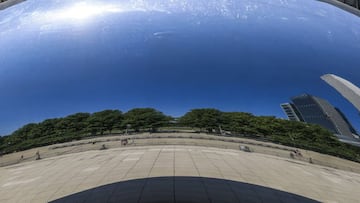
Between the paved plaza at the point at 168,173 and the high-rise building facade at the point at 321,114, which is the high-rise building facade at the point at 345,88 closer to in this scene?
the high-rise building facade at the point at 321,114

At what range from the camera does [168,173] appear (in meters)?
3.65

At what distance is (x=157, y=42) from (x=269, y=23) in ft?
4.69

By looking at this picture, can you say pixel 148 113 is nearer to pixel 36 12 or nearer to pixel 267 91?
pixel 267 91

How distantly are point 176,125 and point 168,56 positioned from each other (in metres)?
0.82

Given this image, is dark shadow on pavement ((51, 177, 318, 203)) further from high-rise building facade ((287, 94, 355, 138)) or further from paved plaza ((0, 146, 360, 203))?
high-rise building facade ((287, 94, 355, 138))

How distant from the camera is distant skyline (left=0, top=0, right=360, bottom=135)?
3143 mm

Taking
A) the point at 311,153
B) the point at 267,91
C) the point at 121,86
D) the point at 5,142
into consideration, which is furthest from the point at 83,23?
the point at 311,153

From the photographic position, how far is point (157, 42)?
362 centimetres

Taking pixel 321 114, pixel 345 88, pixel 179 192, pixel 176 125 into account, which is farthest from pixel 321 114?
pixel 179 192

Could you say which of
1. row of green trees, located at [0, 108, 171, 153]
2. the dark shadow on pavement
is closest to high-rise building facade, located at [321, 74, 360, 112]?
A: the dark shadow on pavement

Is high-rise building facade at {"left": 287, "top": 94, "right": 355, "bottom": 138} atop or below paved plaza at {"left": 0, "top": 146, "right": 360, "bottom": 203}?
atop

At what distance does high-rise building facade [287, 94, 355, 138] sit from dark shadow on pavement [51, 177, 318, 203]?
1.16m

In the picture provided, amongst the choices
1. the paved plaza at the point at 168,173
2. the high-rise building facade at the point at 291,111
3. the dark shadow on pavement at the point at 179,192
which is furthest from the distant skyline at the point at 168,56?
the dark shadow on pavement at the point at 179,192

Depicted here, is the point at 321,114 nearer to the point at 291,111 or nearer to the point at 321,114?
→ the point at 321,114
